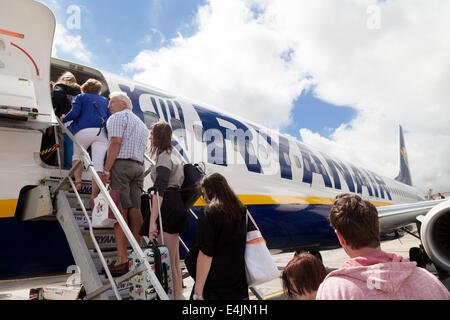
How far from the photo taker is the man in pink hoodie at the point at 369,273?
1.29 metres

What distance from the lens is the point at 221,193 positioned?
8.32 feet

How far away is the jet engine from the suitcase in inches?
177

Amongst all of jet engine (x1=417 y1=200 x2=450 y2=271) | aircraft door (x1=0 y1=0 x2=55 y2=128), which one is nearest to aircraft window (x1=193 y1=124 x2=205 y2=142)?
aircraft door (x1=0 y1=0 x2=55 y2=128)

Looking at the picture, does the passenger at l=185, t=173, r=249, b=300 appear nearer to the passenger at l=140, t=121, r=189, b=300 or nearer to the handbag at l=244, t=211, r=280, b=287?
the handbag at l=244, t=211, r=280, b=287

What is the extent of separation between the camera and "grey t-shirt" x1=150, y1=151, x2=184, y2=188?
2986mm

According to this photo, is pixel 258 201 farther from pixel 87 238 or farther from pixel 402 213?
pixel 402 213

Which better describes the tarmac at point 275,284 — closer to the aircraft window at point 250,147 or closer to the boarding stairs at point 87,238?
the boarding stairs at point 87,238

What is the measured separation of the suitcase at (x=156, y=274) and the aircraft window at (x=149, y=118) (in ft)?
7.61

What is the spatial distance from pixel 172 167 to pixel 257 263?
1122 millimetres

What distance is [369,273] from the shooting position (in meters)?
1.33

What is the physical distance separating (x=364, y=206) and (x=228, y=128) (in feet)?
14.8

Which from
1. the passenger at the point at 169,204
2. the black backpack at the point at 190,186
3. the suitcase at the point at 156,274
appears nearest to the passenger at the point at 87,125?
the passenger at the point at 169,204

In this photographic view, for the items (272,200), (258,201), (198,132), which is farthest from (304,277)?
(272,200)

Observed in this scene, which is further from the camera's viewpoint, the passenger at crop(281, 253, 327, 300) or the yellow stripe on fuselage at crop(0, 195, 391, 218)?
the yellow stripe on fuselage at crop(0, 195, 391, 218)
